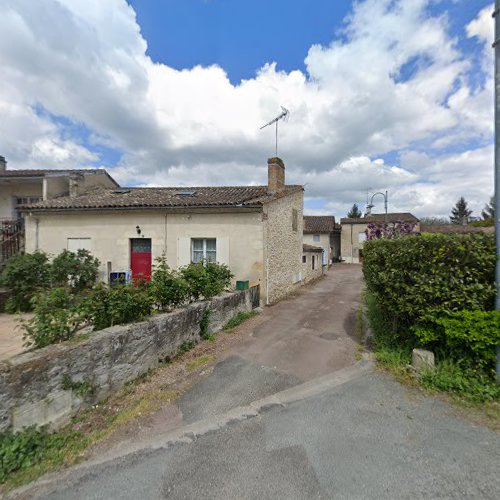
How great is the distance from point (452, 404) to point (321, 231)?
27.6 m

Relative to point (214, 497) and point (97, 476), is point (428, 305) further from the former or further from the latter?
point (97, 476)

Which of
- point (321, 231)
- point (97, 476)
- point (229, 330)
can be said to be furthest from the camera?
point (321, 231)

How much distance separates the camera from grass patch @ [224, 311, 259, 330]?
23.4ft

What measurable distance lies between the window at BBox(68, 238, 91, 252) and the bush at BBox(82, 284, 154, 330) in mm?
8057

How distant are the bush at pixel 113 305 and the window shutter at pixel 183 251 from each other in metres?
5.86

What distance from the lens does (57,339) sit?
3.38 metres

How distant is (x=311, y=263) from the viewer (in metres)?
18.1

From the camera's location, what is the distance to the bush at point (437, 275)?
375 cm

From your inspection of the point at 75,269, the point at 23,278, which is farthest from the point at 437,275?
the point at 23,278

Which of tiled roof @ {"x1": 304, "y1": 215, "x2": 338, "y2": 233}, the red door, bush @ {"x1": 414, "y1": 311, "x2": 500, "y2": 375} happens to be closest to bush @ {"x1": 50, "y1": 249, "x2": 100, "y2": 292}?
the red door

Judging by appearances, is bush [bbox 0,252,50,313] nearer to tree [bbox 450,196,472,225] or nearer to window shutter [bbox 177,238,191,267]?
window shutter [bbox 177,238,191,267]

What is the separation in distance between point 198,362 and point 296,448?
2.58 metres

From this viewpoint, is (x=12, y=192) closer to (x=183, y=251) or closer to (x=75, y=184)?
(x=75, y=184)

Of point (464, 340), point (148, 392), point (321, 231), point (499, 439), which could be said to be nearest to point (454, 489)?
point (499, 439)
